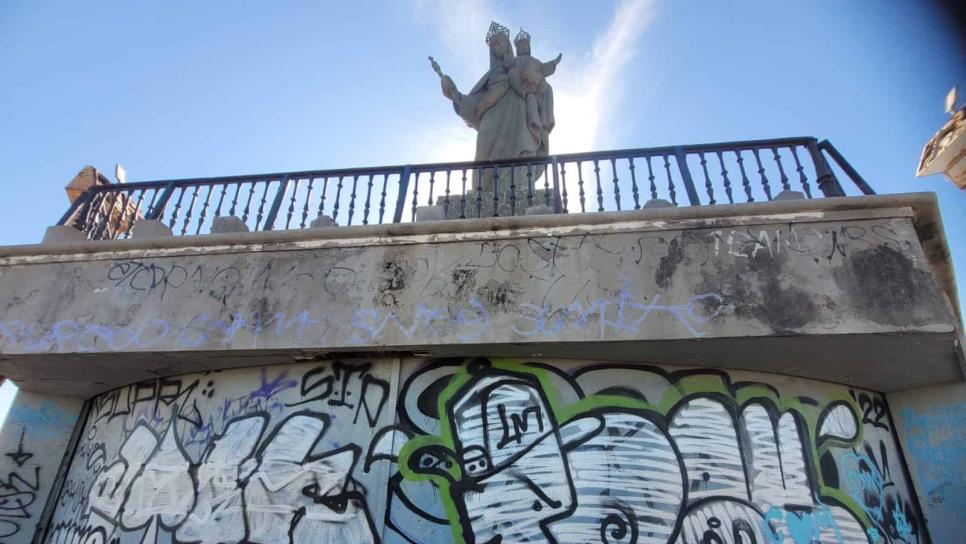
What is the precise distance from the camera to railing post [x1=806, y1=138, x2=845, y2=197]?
18.4 feet

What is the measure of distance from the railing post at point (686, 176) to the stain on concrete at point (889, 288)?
1.41 meters

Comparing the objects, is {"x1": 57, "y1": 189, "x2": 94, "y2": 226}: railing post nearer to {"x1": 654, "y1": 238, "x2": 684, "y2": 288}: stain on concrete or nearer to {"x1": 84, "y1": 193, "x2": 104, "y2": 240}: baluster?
{"x1": 84, "y1": 193, "x2": 104, "y2": 240}: baluster

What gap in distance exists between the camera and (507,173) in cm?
809

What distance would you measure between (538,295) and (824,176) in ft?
10.3

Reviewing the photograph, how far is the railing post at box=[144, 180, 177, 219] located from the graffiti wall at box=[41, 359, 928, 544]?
2369 millimetres

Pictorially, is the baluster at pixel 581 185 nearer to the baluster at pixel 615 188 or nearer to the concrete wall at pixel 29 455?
the baluster at pixel 615 188

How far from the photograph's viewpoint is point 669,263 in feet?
17.0

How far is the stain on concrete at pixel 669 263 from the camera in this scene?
512 cm

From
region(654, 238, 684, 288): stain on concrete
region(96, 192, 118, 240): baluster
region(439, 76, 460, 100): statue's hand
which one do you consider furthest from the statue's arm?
region(96, 192, 118, 240): baluster

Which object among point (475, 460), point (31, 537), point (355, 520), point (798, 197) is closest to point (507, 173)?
point (798, 197)

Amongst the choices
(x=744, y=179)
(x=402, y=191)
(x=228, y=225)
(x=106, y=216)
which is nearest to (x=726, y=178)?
(x=744, y=179)

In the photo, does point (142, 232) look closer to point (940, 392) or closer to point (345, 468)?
point (345, 468)

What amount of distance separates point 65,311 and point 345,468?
347 centimetres

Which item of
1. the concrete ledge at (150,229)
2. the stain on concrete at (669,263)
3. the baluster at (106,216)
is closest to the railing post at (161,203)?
the concrete ledge at (150,229)
